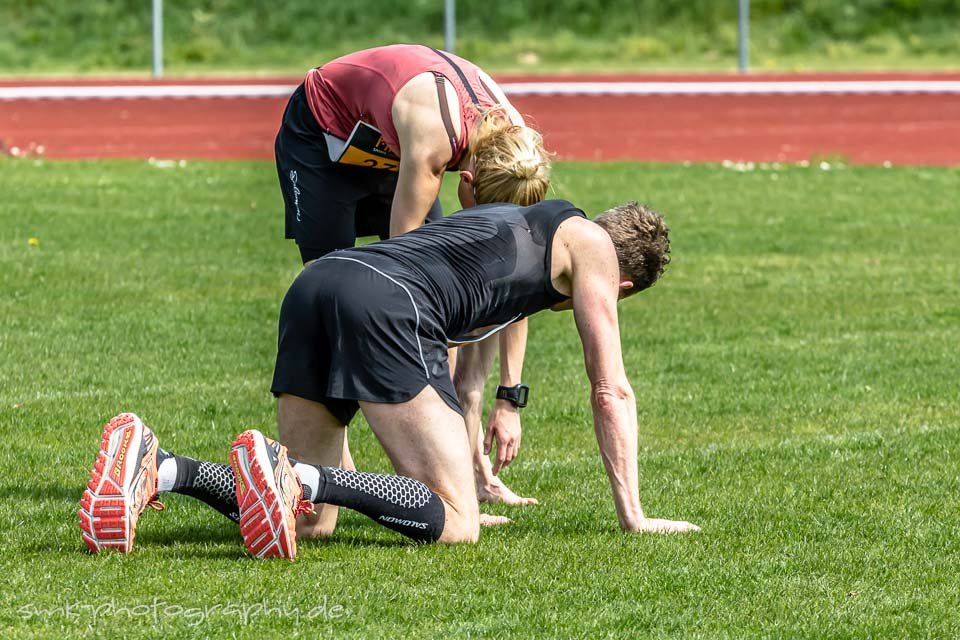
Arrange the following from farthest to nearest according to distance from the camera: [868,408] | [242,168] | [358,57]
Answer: [242,168] → [868,408] → [358,57]

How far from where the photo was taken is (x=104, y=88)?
20984 millimetres

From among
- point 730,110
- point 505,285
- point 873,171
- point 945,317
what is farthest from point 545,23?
point 505,285

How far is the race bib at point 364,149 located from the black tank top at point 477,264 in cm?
76

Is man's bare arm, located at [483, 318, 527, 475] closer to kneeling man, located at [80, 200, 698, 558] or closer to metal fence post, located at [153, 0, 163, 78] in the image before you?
kneeling man, located at [80, 200, 698, 558]

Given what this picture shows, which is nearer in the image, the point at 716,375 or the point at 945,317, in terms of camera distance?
the point at 716,375

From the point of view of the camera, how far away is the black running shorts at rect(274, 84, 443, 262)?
6043 millimetres

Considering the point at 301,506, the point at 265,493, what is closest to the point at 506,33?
the point at 301,506

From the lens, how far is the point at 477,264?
5.04 metres

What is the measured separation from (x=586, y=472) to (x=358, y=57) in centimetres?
188

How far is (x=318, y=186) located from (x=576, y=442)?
1.70 meters

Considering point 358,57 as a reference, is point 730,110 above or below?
below

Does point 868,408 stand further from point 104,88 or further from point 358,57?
point 104,88

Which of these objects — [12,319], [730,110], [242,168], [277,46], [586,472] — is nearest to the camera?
[586,472]

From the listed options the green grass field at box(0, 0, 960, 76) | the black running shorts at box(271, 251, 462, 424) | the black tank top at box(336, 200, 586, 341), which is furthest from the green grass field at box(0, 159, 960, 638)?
the green grass field at box(0, 0, 960, 76)
